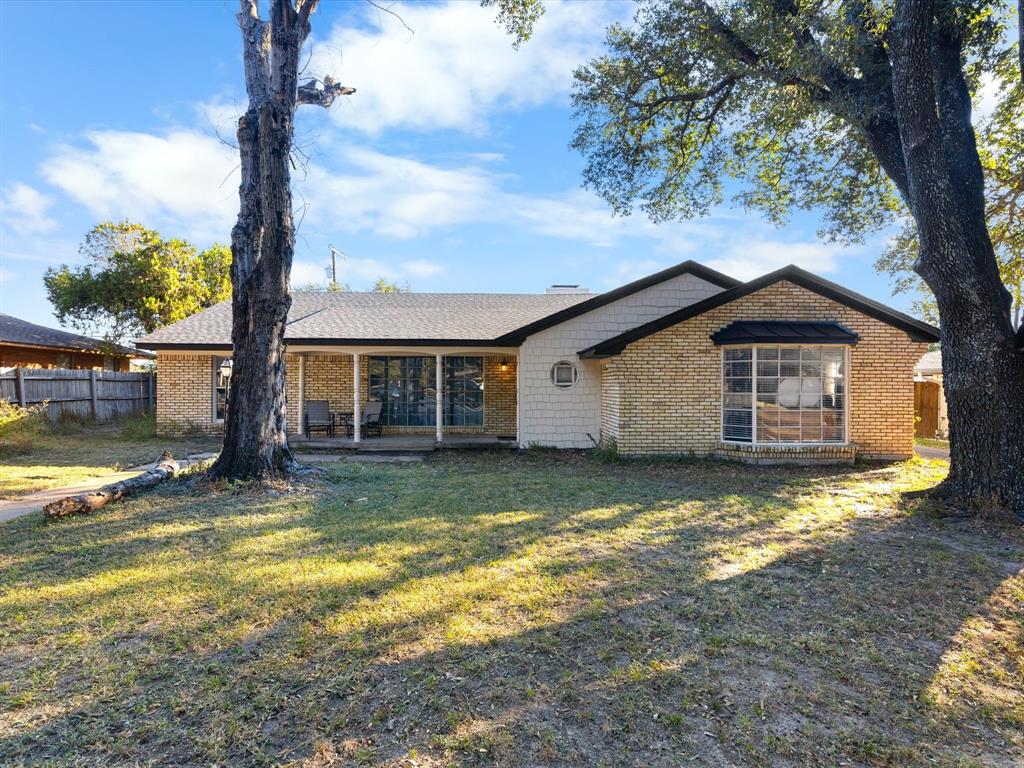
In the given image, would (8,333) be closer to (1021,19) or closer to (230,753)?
(230,753)

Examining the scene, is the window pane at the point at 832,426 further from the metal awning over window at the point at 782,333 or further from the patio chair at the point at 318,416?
the patio chair at the point at 318,416

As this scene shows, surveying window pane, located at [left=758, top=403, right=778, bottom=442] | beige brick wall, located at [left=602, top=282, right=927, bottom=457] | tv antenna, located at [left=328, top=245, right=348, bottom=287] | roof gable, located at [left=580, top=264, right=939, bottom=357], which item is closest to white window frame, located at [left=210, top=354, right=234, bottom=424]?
roof gable, located at [left=580, top=264, right=939, bottom=357]

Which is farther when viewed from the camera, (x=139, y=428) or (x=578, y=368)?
(x=139, y=428)

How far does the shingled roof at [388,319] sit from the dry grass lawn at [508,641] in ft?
23.2

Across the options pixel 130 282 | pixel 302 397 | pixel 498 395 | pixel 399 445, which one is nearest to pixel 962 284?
pixel 498 395

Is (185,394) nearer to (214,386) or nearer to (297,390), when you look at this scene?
(214,386)

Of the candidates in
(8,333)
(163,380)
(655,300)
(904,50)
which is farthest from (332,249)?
(904,50)

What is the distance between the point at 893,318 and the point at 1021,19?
563 centimetres

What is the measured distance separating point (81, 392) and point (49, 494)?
11.2 m

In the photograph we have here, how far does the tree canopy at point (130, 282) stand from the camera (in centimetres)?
2331

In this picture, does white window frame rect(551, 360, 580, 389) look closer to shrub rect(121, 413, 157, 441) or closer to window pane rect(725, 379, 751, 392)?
window pane rect(725, 379, 751, 392)

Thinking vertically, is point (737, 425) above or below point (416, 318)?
below

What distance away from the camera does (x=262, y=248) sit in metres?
7.43

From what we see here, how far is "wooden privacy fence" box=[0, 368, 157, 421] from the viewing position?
538 inches
